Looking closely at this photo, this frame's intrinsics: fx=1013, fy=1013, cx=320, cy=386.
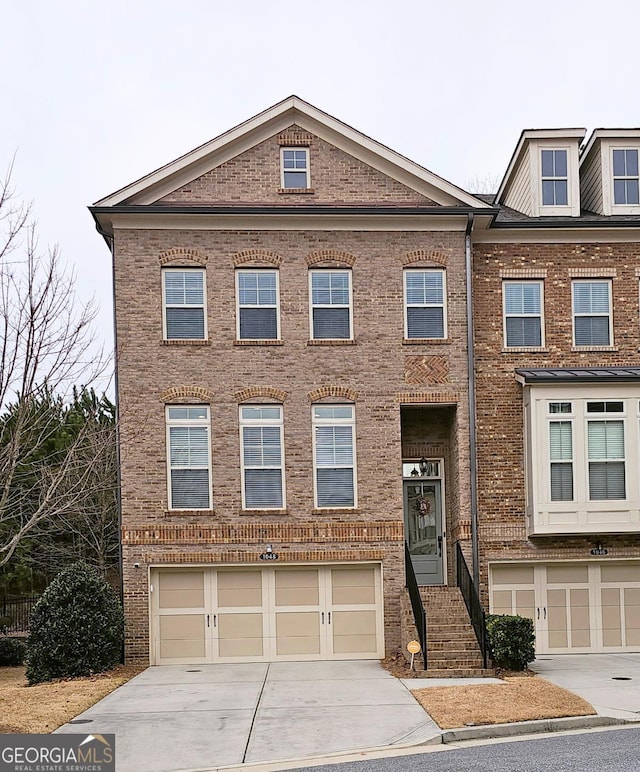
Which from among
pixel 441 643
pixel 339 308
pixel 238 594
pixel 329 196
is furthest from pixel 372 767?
pixel 329 196

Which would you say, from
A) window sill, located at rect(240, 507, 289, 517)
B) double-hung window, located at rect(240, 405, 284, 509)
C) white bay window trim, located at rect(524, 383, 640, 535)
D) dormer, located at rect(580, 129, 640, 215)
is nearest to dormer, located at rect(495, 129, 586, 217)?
dormer, located at rect(580, 129, 640, 215)

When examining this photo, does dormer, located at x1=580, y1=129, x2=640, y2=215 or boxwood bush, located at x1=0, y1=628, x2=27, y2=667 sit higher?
dormer, located at x1=580, y1=129, x2=640, y2=215

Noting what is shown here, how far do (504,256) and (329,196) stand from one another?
3.82 m

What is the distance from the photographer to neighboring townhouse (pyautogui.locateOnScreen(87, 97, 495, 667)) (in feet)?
63.9

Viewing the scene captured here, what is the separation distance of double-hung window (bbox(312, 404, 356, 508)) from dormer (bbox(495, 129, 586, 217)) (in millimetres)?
6098

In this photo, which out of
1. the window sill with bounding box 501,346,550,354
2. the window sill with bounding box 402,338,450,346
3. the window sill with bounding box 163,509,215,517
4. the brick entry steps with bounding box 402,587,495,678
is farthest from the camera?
the window sill with bounding box 501,346,550,354

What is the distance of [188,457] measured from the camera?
19.6m

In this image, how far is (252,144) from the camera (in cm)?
2009

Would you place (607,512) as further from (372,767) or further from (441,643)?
(372,767)

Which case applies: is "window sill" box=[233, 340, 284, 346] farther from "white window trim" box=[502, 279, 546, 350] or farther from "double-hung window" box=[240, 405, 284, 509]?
"white window trim" box=[502, 279, 546, 350]

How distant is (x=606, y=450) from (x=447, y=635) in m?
4.97

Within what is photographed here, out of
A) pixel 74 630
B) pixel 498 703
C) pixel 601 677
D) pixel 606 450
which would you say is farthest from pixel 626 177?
pixel 74 630

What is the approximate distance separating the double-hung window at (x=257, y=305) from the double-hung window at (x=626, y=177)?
7651 mm

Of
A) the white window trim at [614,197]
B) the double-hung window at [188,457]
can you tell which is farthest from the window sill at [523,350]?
the double-hung window at [188,457]
